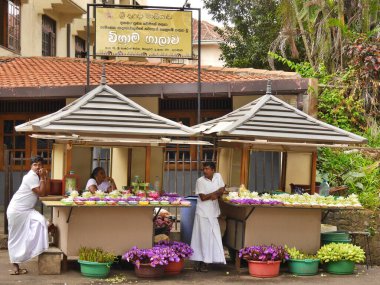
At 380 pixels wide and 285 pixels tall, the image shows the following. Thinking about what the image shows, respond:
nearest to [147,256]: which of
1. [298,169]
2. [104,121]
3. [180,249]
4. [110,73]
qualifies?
[180,249]

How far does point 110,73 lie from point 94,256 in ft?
27.5

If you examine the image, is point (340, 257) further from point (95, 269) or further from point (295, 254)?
point (95, 269)

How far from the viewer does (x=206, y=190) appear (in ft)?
37.0

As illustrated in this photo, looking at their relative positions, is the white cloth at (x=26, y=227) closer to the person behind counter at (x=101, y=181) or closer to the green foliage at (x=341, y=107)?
the person behind counter at (x=101, y=181)

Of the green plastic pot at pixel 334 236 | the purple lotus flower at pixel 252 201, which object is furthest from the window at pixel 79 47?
the purple lotus flower at pixel 252 201

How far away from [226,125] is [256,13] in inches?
624

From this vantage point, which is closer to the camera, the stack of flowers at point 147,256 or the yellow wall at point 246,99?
the stack of flowers at point 147,256

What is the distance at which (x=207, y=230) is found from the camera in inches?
444

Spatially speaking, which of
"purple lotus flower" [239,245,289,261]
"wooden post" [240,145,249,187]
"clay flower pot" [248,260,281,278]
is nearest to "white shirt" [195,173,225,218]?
"wooden post" [240,145,249,187]

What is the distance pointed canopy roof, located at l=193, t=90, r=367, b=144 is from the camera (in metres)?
11.4

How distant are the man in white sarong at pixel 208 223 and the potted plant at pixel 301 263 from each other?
1.07 m

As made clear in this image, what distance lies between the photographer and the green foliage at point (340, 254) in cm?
1116

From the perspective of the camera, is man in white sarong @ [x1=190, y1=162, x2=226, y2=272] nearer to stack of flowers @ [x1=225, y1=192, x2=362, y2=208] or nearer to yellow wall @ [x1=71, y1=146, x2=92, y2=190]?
stack of flowers @ [x1=225, y1=192, x2=362, y2=208]

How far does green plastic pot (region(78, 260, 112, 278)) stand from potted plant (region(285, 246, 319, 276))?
2886mm
